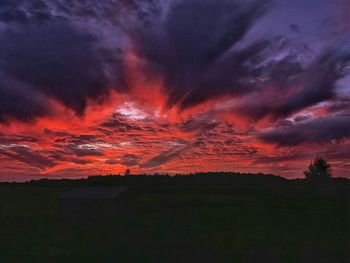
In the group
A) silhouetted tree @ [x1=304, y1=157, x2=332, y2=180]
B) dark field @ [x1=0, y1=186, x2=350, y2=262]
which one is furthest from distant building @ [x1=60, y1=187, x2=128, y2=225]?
silhouetted tree @ [x1=304, y1=157, x2=332, y2=180]

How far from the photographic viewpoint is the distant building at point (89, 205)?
48.9m

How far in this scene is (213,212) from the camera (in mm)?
41812

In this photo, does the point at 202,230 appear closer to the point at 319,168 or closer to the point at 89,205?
the point at 89,205

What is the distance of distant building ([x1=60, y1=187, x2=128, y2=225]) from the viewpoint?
160ft

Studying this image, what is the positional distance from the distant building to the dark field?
1587 millimetres

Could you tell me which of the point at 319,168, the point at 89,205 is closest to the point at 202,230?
the point at 89,205

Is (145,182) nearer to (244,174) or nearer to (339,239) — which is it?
(244,174)

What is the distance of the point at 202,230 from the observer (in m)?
37.3

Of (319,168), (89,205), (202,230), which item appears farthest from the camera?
(319,168)

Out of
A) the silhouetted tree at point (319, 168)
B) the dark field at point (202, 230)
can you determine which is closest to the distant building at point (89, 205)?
the dark field at point (202, 230)

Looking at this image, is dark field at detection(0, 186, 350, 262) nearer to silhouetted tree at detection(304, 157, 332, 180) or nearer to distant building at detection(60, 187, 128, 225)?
distant building at detection(60, 187, 128, 225)

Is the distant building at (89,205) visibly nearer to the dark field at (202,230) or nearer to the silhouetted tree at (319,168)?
the dark field at (202,230)

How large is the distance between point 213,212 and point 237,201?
11.3 ft

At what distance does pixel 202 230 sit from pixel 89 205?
18057 millimetres
